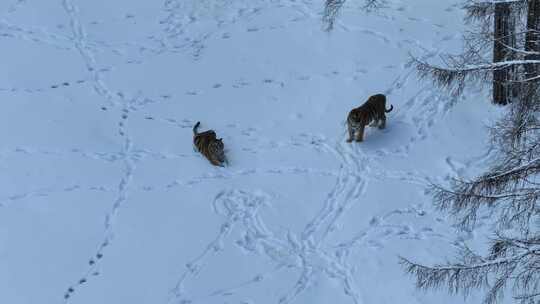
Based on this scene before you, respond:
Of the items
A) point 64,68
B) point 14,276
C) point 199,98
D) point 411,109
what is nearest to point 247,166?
point 199,98

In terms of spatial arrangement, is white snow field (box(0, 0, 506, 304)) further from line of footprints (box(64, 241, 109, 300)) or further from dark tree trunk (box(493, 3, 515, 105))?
dark tree trunk (box(493, 3, 515, 105))

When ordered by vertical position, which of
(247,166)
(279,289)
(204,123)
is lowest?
(279,289)

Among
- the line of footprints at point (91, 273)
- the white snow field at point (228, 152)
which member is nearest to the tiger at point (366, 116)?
the white snow field at point (228, 152)

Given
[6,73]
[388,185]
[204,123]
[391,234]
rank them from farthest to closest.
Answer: [6,73] → [204,123] → [388,185] → [391,234]

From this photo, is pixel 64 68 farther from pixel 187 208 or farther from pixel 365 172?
pixel 365 172

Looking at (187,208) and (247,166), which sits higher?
(247,166)

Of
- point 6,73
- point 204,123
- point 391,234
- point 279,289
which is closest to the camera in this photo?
point 279,289

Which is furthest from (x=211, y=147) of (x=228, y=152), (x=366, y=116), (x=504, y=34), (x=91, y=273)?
(x=504, y=34)
